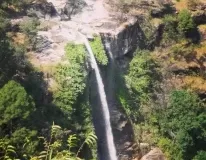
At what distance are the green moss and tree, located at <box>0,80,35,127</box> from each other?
8.19 meters

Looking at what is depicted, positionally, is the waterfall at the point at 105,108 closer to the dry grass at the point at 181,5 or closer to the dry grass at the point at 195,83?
the dry grass at the point at 195,83

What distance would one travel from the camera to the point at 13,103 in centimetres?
2020

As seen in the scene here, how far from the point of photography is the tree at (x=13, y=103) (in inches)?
784

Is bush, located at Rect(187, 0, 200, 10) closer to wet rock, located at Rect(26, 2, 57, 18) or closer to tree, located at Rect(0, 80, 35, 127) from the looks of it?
wet rock, located at Rect(26, 2, 57, 18)

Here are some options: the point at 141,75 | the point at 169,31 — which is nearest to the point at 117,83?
the point at 141,75

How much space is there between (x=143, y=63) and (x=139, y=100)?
274cm

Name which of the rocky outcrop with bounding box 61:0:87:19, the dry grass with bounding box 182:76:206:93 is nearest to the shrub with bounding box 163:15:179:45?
the dry grass with bounding box 182:76:206:93

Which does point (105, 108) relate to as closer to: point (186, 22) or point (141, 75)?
point (141, 75)

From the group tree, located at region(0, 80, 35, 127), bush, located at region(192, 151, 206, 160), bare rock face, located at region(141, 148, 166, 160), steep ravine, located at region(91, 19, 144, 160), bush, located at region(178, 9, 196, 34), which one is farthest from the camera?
bush, located at region(178, 9, 196, 34)

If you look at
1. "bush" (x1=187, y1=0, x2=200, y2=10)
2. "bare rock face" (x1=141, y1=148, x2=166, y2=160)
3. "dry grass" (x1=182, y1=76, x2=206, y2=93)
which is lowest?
"bare rock face" (x1=141, y1=148, x2=166, y2=160)

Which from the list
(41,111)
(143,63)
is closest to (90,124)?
(41,111)

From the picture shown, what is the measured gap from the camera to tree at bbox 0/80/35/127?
19922mm

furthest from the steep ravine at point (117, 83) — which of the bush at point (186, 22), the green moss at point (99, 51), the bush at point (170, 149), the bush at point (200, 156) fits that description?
the bush at point (186, 22)

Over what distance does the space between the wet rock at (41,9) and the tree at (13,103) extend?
1057 centimetres
